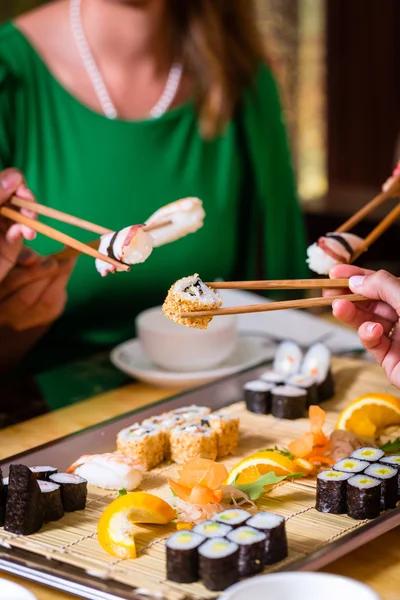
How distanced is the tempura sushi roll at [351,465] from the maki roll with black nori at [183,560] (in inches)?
14.4

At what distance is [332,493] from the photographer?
1.54m

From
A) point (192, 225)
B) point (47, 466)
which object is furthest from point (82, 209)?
point (47, 466)

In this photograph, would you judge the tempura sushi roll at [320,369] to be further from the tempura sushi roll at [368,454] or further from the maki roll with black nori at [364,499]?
the maki roll with black nori at [364,499]

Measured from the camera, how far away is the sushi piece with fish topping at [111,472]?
1672 mm

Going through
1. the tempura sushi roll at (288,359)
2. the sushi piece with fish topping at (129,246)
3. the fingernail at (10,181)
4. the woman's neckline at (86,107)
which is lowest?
the tempura sushi roll at (288,359)

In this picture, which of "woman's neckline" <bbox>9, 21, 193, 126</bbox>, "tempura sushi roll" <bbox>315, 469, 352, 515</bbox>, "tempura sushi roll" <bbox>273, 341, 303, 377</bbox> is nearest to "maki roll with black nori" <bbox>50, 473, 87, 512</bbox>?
"tempura sushi roll" <bbox>315, 469, 352, 515</bbox>

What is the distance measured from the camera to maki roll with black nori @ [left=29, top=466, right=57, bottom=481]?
161 centimetres

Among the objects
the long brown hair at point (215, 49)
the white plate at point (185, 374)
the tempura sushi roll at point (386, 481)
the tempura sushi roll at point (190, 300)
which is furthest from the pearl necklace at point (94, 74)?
the tempura sushi roll at point (386, 481)

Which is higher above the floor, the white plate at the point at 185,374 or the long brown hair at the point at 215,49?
the long brown hair at the point at 215,49

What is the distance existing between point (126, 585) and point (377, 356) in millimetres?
688

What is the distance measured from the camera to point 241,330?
2.69m

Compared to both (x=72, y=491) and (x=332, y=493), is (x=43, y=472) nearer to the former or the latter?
(x=72, y=491)

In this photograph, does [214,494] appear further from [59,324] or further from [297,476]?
[59,324]

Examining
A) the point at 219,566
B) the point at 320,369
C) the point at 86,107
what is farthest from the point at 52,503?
the point at 86,107
